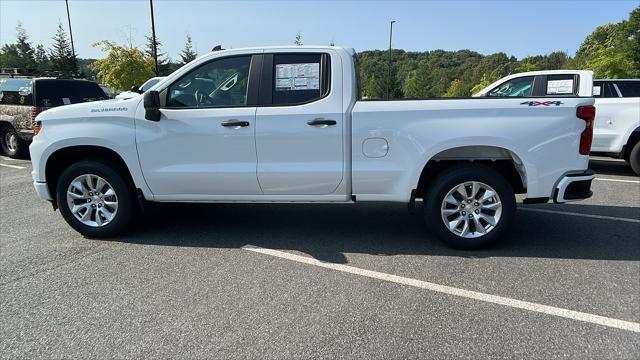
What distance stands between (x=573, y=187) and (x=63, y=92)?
10.6 metres

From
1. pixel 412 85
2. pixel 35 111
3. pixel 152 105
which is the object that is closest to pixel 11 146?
pixel 35 111

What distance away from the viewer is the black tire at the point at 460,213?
4.31 m

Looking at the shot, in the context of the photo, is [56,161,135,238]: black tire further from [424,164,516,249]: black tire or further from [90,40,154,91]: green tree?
[90,40,154,91]: green tree

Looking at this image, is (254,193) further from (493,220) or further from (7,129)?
(7,129)

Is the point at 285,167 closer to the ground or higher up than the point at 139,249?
higher up

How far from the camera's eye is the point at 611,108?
8.15 meters

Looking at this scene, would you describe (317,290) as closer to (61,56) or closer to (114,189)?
(114,189)

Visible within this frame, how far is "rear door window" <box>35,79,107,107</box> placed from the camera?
9.98 meters

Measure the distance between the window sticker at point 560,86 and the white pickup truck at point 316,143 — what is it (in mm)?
4685

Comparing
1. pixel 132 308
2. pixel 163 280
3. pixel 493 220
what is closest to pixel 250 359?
pixel 132 308

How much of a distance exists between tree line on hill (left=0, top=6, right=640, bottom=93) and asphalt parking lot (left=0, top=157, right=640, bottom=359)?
375 inches

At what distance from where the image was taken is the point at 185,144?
4.52 m

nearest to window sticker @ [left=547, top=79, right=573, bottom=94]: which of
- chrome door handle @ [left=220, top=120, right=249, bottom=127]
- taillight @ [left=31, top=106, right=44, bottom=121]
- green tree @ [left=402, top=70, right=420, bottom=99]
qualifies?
chrome door handle @ [left=220, top=120, right=249, bottom=127]

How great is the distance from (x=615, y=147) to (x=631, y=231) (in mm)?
3848
